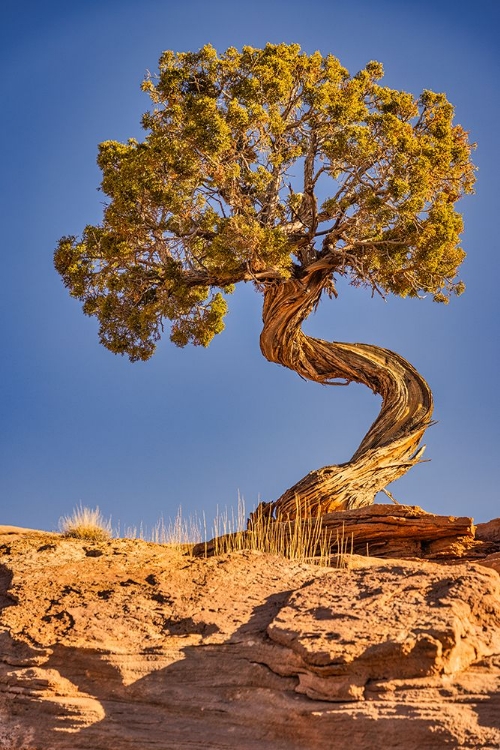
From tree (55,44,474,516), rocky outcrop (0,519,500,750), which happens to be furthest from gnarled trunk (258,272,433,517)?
rocky outcrop (0,519,500,750)

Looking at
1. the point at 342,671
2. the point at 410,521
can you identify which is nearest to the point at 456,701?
the point at 342,671

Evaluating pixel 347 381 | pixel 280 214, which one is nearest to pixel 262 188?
pixel 280 214

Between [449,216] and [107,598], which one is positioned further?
[449,216]

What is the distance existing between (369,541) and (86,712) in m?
6.64

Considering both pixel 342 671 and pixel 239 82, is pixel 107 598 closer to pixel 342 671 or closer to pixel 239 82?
pixel 342 671

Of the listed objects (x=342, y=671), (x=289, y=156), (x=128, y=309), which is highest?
(x=289, y=156)

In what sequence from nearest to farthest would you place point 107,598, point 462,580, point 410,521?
point 462,580 → point 107,598 → point 410,521

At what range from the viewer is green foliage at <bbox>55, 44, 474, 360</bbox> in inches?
550

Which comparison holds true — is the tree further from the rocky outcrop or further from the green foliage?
the rocky outcrop

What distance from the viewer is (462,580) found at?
665 cm

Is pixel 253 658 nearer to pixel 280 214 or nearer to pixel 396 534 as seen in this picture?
pixel 396 534

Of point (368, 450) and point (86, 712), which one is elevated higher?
point (368, 450)

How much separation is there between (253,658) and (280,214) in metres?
10.5

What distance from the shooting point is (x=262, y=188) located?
14.6 metres
